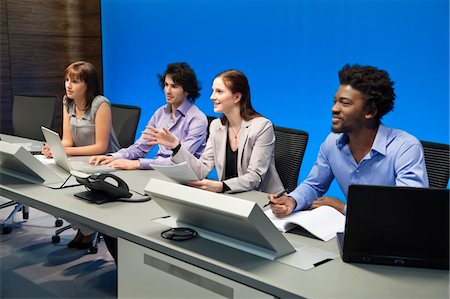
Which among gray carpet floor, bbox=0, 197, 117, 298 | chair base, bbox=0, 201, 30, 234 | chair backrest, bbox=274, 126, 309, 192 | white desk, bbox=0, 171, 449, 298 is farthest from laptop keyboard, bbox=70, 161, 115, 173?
chair base, bbox=0, 201, 30, 234

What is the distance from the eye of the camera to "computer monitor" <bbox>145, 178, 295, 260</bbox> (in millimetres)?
1431

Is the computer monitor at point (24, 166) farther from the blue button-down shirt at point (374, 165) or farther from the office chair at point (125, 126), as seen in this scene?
the blue button-down shirt at point (374, 165)

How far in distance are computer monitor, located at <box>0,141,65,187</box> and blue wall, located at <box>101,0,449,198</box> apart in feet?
7.92

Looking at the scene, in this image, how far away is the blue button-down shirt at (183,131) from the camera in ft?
10.2

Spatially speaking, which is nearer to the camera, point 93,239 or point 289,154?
point 289,154

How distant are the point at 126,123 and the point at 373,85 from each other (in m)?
2.02

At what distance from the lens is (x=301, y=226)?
178 centimetres

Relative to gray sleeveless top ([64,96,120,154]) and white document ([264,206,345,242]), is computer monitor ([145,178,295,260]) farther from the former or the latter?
gray sleeveless top ([64,96,120,154])

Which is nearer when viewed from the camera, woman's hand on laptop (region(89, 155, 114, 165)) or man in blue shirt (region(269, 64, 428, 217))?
man in blue shirt (region(269, 64, 428, 217))

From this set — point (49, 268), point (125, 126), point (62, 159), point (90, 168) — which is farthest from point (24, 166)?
point (125, 126)

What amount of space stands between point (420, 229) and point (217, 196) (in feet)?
1.87

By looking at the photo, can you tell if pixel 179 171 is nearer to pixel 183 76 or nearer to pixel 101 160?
pixel 101 160

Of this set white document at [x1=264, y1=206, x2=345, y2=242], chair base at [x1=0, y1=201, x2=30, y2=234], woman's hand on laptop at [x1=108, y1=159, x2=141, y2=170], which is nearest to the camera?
white document at [x1=264, y1=206, x2=345, y2=242]

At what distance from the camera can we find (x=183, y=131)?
10.5ft
